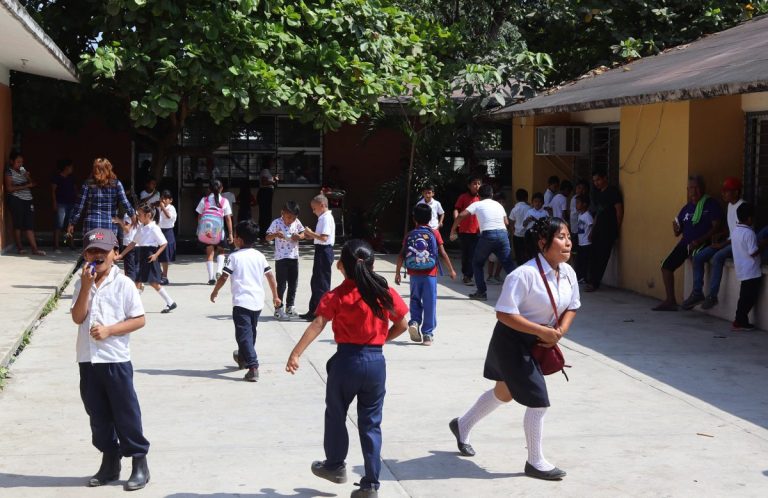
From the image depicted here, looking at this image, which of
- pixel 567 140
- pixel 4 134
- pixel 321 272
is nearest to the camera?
pixel 321 272

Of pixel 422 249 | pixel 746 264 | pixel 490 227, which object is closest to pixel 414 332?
pixel 422 249

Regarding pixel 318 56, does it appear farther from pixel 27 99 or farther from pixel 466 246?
pixel 27 99

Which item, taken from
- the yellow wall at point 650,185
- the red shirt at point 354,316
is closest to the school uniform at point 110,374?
the red shirt at point 354,316

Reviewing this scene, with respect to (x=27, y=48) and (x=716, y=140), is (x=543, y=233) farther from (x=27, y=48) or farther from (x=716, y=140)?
(x=27, y=48)

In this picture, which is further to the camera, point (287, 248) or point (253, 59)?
point (253, 59)

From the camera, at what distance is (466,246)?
52.0 feet

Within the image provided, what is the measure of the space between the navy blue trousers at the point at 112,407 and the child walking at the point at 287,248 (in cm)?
577

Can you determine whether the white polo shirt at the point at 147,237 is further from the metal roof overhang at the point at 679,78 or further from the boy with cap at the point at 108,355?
the boy with cap at the point at 108,355

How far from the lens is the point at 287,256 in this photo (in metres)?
12.2

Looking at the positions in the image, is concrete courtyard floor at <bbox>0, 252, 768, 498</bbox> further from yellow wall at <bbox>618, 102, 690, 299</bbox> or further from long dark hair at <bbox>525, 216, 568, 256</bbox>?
yellow wall at <bbox>618, 102, 690, 299</bbox>

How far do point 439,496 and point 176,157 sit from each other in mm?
18593

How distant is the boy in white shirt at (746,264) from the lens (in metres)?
11.4

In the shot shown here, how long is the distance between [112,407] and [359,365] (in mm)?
1369

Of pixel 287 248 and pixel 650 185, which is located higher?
pixel 650 185
